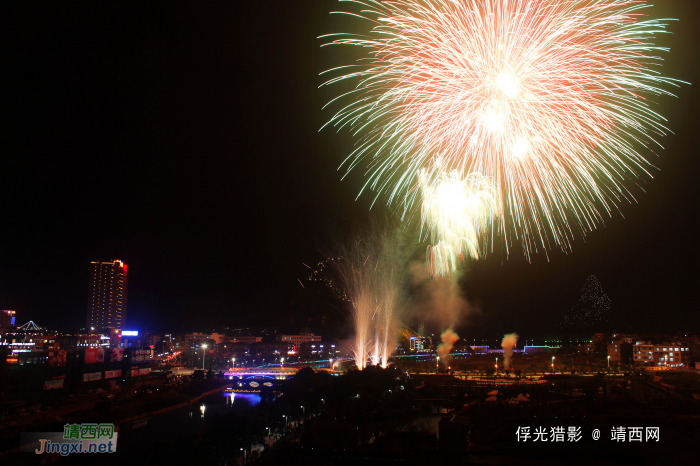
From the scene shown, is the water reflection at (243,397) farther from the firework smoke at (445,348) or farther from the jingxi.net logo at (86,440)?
the jingxi.net logo at (86,440)

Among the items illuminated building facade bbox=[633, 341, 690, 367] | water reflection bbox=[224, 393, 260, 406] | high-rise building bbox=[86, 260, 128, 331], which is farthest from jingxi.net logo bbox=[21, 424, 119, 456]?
high-rise building bbox=[86, 260, 128, 331]

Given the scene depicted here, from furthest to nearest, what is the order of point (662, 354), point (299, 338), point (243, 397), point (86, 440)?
point (299, 338)
point (662, 354)
point (243, 397)
point (86, 440)

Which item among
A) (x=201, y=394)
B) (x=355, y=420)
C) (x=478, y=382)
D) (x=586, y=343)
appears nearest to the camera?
(x=355, y=420)

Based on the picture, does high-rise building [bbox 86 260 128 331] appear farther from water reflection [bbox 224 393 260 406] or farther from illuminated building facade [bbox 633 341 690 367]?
illuminated building facade [bbox 633 341 690 367]

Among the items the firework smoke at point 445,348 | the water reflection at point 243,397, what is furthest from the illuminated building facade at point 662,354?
the water reflection at point 243,397

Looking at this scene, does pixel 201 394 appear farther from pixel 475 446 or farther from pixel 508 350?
pixel 475 446

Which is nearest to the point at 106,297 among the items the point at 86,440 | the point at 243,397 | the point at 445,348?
the point at 243,397

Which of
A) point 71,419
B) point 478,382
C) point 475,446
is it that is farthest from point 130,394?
point 475,446

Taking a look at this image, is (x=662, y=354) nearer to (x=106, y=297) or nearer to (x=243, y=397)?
(x=243, y=397)
